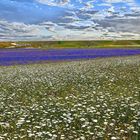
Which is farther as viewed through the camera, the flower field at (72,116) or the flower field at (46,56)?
the flower field at (46,56)

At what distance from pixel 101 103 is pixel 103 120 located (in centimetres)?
302

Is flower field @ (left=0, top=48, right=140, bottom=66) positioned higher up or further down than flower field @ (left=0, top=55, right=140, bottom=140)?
further down

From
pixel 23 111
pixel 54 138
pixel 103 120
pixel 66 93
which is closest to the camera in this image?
pixel 54 138

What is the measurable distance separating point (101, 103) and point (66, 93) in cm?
489

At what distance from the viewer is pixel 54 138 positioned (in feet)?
36.1

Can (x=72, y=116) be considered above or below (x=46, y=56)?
above

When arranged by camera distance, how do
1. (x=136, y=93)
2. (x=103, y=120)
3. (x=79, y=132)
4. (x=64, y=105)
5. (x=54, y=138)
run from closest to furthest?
(x=54, y=138), (x=79, y=132), (x=103, y=120), (x=64, y=105), (x=136, y=93)

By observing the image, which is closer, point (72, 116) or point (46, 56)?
point (72, 116)

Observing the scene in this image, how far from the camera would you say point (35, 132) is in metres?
11.8

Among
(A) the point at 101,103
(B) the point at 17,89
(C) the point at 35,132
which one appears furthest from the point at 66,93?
(C) the point at 35,132

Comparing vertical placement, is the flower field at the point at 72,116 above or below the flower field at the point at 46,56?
above

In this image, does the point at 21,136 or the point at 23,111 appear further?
the point at 23,111

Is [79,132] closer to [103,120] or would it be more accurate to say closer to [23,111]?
[103,120]

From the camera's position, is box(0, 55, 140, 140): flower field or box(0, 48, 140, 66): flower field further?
box(0, 48, 140, 66): flower field
